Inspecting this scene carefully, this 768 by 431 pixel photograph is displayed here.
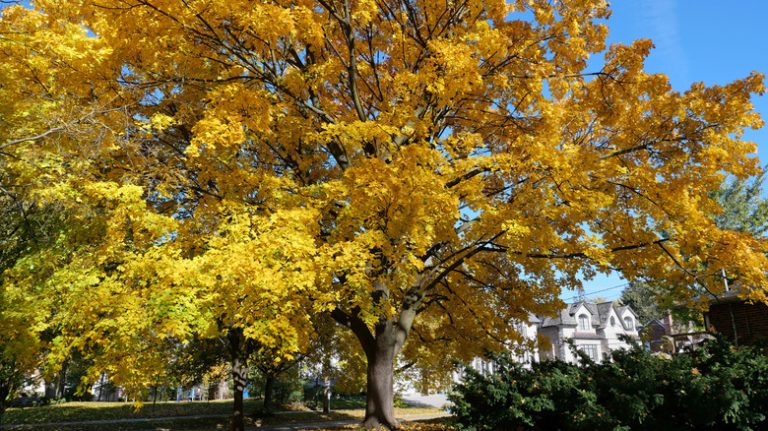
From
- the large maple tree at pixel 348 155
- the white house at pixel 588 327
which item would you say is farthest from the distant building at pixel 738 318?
the white house at pixel 588 327

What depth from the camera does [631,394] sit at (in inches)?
294

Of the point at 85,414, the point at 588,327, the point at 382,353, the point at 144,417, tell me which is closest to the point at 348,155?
the point at 382,353

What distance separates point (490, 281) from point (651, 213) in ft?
17.7

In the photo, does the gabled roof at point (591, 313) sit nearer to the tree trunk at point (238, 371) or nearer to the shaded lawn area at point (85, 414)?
the shaded lawn area at point (85, 414)

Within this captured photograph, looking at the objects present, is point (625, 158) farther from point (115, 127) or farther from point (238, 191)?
point (115, 127)

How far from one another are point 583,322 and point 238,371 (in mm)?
42931

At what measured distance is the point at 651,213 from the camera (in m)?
9.03

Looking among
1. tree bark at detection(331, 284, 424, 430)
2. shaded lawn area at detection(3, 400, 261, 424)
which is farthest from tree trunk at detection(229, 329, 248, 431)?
shaded lawn area at detection(3, 400, 261, 424)

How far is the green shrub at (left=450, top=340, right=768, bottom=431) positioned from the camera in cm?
707

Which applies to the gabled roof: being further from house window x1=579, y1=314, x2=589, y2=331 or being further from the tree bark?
the tree bark

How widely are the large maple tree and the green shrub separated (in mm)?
1811

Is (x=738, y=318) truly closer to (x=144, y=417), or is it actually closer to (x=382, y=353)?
(x=382, y=353)

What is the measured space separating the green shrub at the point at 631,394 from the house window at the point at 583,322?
43.9 metres

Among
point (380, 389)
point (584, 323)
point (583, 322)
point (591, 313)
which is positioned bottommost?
point (380, 389)
